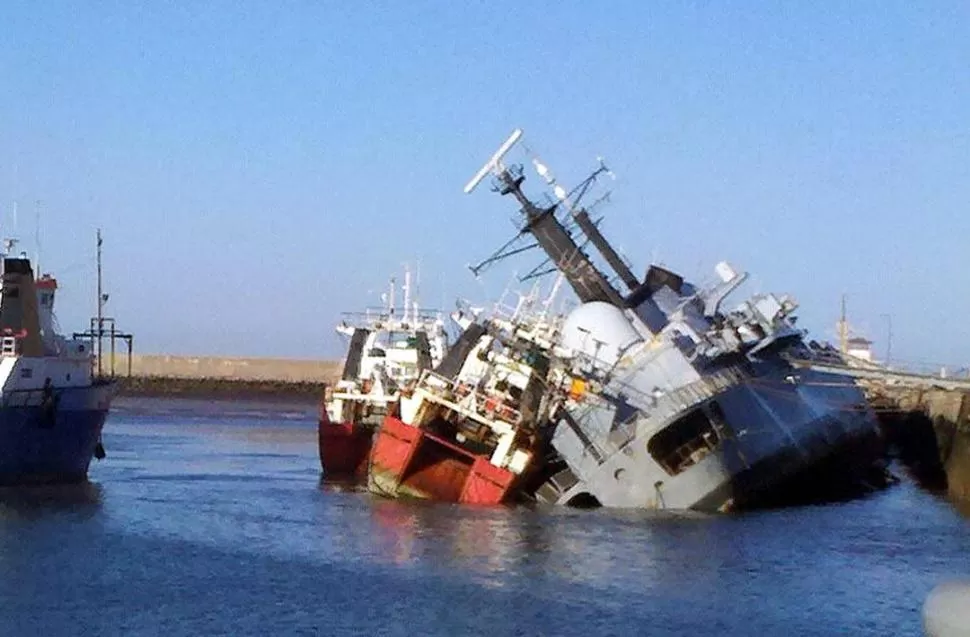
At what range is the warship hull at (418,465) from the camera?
121 feet

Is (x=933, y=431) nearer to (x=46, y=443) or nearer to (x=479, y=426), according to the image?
(x=479, y=426)

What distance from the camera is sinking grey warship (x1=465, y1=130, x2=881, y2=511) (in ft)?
108

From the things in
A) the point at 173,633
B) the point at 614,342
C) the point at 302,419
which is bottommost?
the point at 302,419

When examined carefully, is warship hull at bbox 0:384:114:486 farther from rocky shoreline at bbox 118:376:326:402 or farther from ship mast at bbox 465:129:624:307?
rocky shoreline at bbox 118:376:326:402

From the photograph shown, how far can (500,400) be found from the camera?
36.6 meters

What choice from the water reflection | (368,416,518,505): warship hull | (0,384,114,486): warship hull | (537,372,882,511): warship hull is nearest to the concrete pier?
(537,372,882,511): warship hull

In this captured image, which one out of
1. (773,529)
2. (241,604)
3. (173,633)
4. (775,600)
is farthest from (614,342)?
(173,633)

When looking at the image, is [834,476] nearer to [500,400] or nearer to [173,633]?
[500,400]

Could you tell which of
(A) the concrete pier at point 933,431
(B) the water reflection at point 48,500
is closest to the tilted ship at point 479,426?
(B) the water reflection at point 48,500

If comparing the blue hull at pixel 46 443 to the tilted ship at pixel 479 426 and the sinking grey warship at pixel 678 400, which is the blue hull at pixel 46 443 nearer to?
the tilted ship at pixel 479 426

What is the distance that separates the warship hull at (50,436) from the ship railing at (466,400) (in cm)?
894

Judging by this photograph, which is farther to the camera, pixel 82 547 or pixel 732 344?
pixel 732 344

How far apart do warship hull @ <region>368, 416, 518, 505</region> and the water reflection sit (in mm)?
6989

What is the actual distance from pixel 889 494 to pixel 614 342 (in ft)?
40.1
